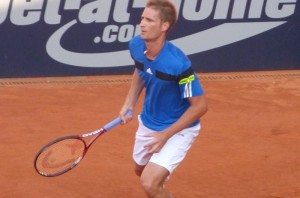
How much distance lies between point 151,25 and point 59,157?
51.9 inches

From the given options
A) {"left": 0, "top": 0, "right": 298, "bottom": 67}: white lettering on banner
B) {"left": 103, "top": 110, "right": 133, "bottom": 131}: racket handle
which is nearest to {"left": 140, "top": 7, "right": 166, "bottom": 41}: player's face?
{"left": 103, "top": 110, "right": 133, "bottom": 131}: racket handle

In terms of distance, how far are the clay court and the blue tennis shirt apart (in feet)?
4.21

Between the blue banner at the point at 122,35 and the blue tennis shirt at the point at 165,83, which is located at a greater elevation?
the blue tennis shirt at the point at 165,83

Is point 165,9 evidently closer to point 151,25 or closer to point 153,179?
point 151,25

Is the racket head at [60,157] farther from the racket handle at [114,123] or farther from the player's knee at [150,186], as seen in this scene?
the player's knee at [150,186]

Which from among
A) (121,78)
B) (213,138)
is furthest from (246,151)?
(121,78)

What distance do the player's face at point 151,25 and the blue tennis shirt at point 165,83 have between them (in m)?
0.14

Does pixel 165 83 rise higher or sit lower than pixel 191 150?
higher

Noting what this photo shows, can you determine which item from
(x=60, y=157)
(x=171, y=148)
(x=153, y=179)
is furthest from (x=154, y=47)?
(x=60, y=157)

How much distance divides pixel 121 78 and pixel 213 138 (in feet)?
10.7

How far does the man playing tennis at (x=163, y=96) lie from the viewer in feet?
17.2

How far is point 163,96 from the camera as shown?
5.43 meters

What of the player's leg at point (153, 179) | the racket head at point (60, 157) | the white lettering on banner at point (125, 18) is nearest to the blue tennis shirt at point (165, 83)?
the player's leg at point (153, 179)

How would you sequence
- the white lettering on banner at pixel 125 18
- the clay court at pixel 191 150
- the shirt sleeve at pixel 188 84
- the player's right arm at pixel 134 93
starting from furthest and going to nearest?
1. the white lettering on banner at pixel 125 18
2. the clay court at pixel 191 150
3. the player's right arm at pixel 134 93
4. the shirt sleeve at pixel 188 84
